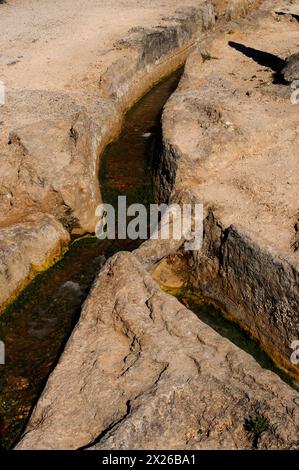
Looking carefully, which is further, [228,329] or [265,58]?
[265,58]

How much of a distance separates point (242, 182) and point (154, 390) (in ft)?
20.4

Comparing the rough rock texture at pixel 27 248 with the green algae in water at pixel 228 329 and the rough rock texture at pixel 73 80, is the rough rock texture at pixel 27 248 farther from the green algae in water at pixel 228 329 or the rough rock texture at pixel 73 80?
the green algae in water at pixel 228 329

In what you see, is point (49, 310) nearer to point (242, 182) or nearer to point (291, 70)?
point (242, 182)

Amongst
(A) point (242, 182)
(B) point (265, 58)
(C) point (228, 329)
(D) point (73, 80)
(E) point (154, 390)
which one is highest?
(B) point (265, 58)

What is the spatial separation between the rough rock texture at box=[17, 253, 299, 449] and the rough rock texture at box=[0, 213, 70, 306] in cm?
234

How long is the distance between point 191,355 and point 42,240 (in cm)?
511

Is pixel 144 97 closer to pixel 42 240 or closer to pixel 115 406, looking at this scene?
pixel 42 240

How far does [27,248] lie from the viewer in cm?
1203

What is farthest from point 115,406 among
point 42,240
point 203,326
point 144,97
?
point 144,97

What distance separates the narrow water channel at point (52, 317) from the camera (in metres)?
9.44

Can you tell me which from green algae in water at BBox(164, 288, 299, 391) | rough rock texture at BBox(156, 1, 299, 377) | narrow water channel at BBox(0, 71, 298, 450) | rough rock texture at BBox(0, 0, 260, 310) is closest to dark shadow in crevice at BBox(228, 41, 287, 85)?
rough rock texture at BBox(156, 1, 299, 377)

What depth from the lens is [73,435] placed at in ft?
26.1

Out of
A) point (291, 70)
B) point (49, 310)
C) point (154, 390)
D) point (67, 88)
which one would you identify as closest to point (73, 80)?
point (67, 88)
